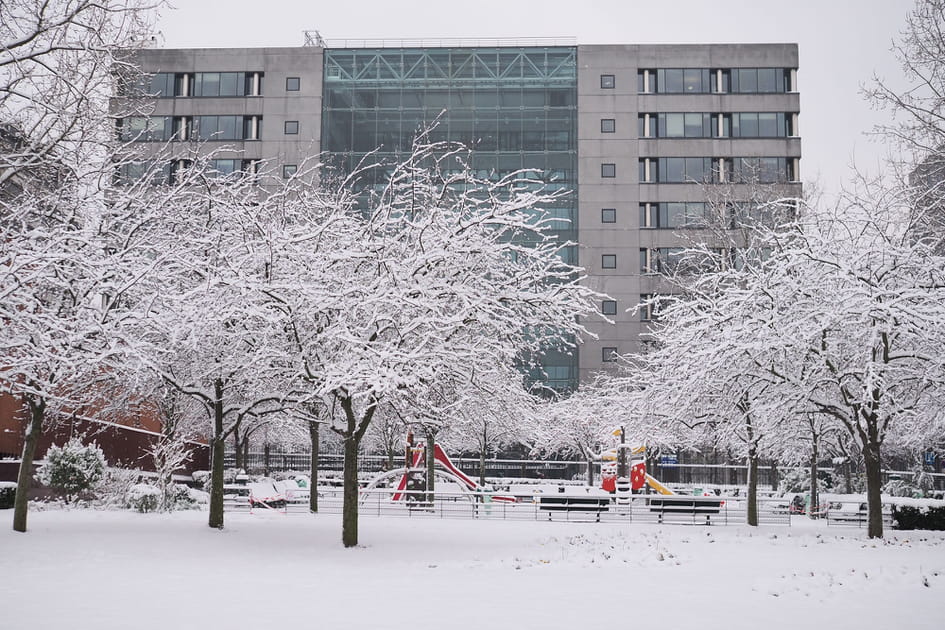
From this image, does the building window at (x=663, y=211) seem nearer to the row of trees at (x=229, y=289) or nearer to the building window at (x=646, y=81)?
the building window at (x=646, y=81)

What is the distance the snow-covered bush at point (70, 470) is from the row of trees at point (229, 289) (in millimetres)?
5360

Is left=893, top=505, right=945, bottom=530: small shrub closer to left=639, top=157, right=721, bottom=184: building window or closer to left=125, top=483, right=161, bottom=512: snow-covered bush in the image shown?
left=125, top=483, right=161, bottom=512: snow-covered bush

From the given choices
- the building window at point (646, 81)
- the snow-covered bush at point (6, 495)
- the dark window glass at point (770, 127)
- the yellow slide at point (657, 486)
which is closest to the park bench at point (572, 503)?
the yellow slide at point (657, 486)

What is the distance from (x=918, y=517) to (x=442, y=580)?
17.0 meters

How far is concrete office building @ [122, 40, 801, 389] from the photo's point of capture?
63031 millimetres

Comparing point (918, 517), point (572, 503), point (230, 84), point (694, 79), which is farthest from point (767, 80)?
point (918, 517)

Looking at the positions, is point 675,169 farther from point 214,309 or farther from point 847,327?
point 214,309

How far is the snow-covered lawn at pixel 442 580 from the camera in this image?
10281 mm

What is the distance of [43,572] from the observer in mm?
12883

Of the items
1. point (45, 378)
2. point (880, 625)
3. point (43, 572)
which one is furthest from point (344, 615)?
point (45, 378)

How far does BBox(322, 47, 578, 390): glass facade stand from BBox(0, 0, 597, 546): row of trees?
45.5 meters

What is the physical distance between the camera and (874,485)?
19953mm

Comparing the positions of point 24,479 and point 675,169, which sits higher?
point 675,169

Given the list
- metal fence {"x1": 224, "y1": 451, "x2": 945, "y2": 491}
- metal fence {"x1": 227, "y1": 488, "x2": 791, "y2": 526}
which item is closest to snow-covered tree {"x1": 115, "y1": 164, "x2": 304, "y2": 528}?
metal fence {"x1": 227, "y1": 488, "x2": 791, "y2": 526}
